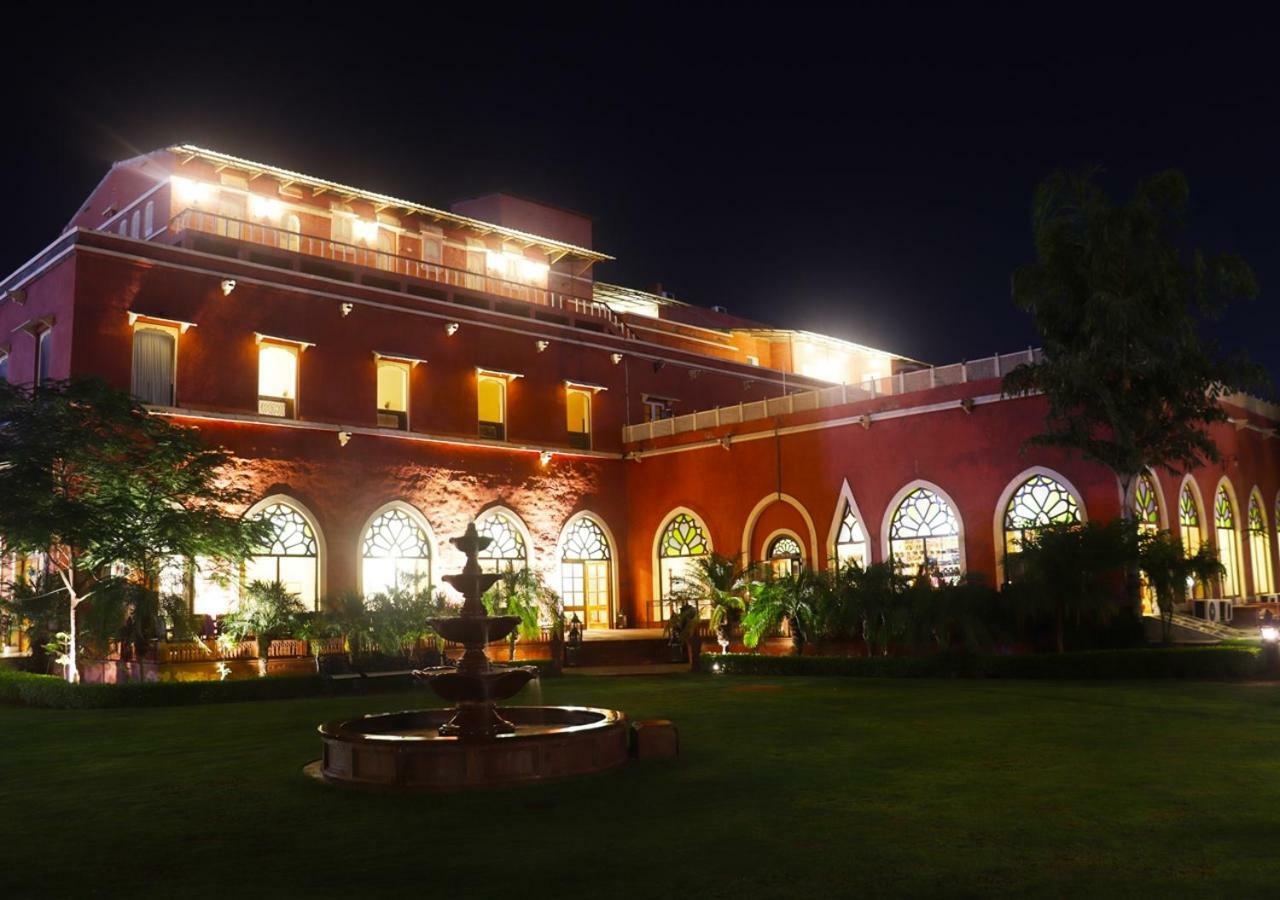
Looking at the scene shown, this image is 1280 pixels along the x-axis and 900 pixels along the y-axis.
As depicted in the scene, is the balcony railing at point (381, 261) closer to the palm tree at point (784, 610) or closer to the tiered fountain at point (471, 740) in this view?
the palm tree at point (784, 610)

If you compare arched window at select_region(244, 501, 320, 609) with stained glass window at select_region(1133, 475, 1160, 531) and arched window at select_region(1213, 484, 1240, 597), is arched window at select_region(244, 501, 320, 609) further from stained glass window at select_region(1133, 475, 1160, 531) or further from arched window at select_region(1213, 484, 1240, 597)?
arched window at select_region(1213, 484, 1240, 597)

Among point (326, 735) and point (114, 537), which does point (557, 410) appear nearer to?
point (114, 537)

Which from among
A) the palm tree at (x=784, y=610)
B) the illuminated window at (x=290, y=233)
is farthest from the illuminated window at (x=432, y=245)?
the palm tree at (x=784, y=610)

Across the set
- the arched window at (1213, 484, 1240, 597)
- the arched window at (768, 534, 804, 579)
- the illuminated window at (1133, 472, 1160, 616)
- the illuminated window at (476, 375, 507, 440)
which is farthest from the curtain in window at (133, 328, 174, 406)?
the arched window at (1213, 484, 1240, 597)

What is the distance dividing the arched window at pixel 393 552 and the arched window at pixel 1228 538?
1710 centimetres

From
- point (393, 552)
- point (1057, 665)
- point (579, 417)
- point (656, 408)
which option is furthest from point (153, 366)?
point (1057, 665)

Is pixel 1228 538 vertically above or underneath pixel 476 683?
above

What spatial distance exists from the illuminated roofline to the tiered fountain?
55.2ft

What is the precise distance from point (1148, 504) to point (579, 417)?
44.7 ft

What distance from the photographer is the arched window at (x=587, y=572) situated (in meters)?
27.5

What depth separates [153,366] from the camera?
69.7 feet

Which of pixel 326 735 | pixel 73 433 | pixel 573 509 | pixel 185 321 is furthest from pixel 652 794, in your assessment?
pixel 573 509

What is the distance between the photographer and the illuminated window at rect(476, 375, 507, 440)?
26.7 meters

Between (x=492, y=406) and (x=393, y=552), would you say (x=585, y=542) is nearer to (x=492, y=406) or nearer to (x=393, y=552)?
(x=492, y=406)
